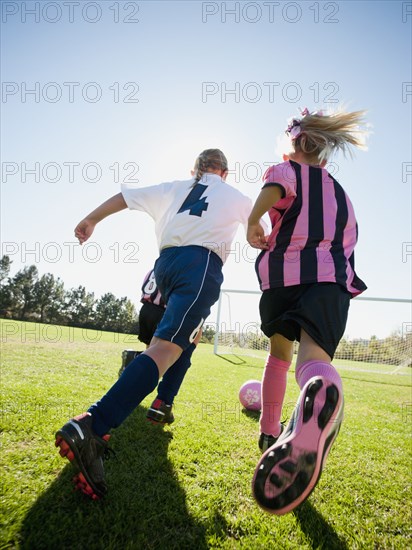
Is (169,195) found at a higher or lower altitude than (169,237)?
higher

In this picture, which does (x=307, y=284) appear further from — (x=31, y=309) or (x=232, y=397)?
(x=31, y=309)

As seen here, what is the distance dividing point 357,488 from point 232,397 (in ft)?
7.78

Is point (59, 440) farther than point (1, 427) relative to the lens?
No

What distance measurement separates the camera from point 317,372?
144 cm

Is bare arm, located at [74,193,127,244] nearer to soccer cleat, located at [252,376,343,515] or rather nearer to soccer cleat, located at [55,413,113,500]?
soccer cleat, located at [55,413,113,500]

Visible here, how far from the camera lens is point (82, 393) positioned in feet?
10.9

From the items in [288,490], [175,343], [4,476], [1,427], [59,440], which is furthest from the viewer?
[1,427]

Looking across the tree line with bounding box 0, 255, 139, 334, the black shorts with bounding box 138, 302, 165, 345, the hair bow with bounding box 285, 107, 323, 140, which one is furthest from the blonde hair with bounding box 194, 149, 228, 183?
the tree line with bounding box 0, 255, 139, 334

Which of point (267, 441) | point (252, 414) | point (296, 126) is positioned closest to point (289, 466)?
point (267, 441)

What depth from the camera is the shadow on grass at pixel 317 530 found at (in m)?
1.35

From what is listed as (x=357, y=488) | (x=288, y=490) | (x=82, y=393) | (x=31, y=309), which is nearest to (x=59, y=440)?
(x=288, y=490)

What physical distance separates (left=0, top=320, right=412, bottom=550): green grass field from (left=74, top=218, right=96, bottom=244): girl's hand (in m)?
1.31

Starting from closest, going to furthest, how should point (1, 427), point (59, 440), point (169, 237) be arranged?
point (59, 440) < point (1, 427) < point (169, 237)

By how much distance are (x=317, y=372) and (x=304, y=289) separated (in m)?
0.47
